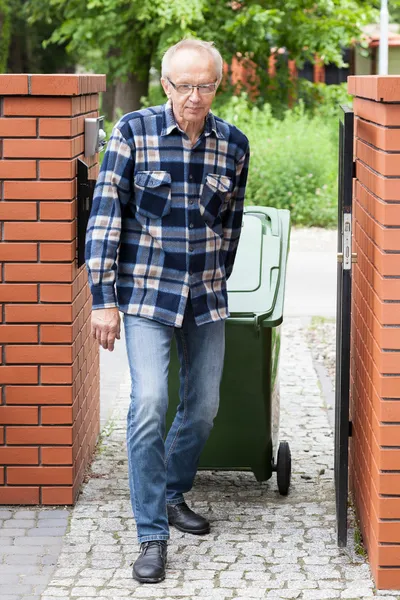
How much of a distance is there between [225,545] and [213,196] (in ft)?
4.49

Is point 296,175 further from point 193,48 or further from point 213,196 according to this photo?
point 193,48

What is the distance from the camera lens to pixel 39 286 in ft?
15.6

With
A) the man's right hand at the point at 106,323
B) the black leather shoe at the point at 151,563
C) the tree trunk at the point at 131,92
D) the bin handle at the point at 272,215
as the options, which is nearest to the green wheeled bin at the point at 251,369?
the bin handle at the point at 272,215

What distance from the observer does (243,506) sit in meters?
5.05

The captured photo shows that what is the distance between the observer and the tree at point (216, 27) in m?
18.9

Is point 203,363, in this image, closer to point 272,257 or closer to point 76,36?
point 272,257

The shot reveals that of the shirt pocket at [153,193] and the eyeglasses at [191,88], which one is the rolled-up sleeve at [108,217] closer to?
the shirt pocket at [153,193]

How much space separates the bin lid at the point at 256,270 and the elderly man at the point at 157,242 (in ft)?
1.35

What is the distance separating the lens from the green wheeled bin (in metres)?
4.75

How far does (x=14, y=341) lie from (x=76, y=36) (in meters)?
16.1

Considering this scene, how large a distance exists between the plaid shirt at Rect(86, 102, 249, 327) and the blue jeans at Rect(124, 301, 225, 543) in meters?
0.09

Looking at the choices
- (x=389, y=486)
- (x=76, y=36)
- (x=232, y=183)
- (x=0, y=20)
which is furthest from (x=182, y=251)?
(x=0, y=20)

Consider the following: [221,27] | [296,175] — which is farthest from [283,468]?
[221,27]

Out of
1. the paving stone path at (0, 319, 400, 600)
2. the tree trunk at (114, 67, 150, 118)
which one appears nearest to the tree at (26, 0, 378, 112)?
the tree trunk at (114, 67, 150, 118)
